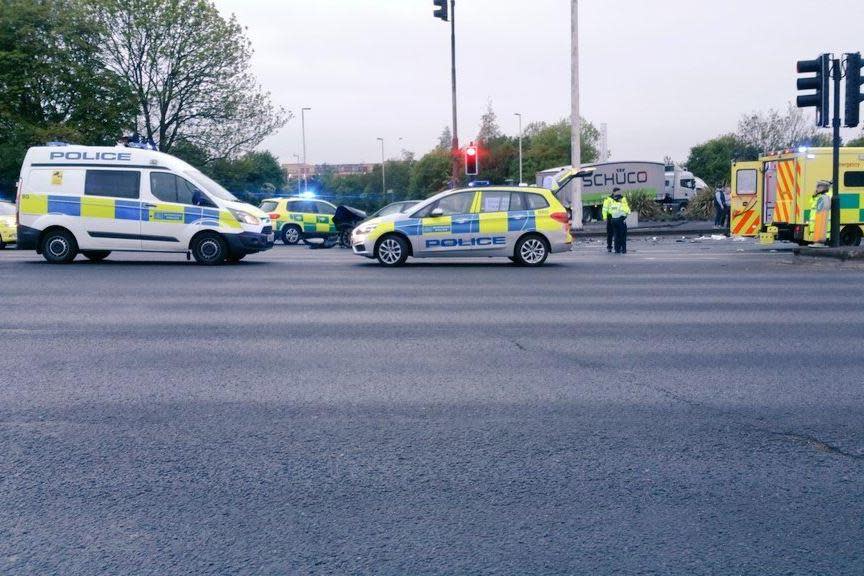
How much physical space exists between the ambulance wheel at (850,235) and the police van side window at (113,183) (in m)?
16.1

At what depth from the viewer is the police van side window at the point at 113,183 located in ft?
57.8

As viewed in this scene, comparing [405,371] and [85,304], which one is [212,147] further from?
[405,371]

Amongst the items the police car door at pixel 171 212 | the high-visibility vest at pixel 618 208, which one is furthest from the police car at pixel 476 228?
the high-visibility vest at pixel 618 208

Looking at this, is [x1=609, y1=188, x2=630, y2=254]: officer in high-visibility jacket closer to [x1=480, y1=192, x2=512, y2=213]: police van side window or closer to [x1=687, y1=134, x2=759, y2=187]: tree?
[x1=480, y1=192, x2=512, y2=213]: police van side window

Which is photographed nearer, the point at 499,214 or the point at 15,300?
the point at 15,300

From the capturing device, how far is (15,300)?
39.5ft

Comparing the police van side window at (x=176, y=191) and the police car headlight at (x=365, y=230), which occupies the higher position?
the police van side window at (x=176, y=191)

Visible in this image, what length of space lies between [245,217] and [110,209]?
2.52 meters

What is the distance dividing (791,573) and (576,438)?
75.2 inches

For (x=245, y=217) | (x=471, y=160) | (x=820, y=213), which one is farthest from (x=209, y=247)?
(x=820, y=213)

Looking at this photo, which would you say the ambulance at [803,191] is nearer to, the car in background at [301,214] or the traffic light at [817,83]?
the traffic light at [817,83]

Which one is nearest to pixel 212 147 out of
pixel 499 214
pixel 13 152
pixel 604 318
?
pixel 13 152

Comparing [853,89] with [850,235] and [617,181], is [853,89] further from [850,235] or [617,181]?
[617,181]

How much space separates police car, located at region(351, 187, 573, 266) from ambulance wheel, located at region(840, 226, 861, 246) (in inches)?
325
